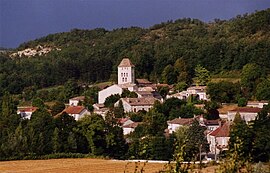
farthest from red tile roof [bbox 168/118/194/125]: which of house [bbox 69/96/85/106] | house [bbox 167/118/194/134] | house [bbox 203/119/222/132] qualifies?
house [bbox 69/96/85/106]

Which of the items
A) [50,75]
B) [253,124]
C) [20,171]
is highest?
[50,75]

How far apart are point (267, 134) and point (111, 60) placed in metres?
46.6

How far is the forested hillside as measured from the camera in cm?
5912

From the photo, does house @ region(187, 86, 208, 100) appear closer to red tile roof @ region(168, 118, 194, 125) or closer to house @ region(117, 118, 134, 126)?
house @ region(117, 118, 134, 126)

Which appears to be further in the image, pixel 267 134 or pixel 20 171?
pixel 267 134

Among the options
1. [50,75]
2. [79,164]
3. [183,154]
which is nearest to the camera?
[183,154]

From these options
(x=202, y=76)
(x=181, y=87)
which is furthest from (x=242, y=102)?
(x=202, y=76)

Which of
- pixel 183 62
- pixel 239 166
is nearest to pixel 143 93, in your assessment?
pixel 183 62

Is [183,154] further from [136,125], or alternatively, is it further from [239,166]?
[136,125]

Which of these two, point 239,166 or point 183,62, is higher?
point 183,62

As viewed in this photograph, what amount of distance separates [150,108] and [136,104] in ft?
6.41

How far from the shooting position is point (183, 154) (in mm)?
6855

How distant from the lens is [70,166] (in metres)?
25.1

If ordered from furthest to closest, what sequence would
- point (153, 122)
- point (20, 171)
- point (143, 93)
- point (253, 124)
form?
1. point (143, 93)
2. point (153, 122)
3. point (253, 124)
4. point (20, 171)
